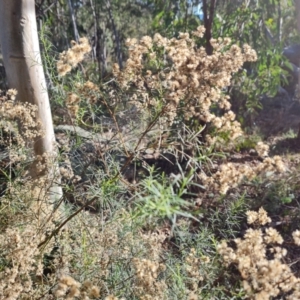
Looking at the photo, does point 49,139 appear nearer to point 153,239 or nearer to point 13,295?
point 153,239

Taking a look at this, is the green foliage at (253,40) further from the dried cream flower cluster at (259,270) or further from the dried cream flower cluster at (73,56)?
the dried cream flower cluster at (259,270)

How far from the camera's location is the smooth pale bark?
1.44 m

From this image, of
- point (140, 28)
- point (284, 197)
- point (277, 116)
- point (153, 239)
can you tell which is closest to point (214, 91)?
point (153, 239)

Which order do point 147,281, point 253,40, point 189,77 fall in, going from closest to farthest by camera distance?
point 147,281, point 189,77, point 253,40

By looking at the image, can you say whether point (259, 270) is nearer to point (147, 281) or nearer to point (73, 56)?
point (147, 281)

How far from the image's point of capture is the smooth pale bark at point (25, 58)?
4.72 feet

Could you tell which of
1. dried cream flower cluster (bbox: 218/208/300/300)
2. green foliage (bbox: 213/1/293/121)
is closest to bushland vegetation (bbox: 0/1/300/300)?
dried cream flower cluster (bbox: 218/208/300/300)

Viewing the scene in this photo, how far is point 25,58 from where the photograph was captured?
1471 millimetres

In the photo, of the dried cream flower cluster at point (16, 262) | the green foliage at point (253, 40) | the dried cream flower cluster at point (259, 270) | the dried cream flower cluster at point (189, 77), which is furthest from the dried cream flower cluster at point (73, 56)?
the green foliage at point (253, 40)

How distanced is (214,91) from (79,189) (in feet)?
2.05

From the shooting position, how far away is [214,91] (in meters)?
1.18

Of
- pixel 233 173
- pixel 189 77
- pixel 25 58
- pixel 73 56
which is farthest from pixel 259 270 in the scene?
pixel 25 58

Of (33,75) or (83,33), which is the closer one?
(33,75)

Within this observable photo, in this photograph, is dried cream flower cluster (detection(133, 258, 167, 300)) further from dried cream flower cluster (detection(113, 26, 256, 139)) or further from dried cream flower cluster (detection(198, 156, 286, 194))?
dried cream flower cluster (detection(113, 26, 256, 139))
